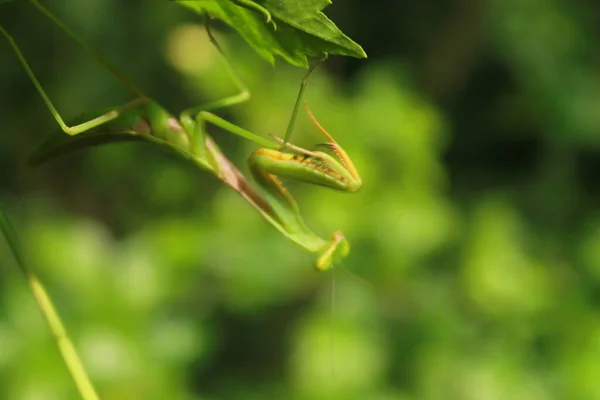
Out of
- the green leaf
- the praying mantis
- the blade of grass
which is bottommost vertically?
the blade of grass

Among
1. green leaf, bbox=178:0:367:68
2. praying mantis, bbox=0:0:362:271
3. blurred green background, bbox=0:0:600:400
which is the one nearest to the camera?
green leaf, bbox=178:0:367:68

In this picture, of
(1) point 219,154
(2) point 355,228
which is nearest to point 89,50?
(1) point 219,154

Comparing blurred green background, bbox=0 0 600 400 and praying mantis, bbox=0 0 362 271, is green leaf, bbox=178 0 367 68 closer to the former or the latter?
praying mantis, bbox=0 0 362 271

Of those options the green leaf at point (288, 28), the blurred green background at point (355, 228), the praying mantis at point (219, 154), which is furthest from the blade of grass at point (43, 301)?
the blurred green background at point (355, 228)

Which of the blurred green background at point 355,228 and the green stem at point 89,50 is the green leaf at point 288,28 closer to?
the green stem at point 89,50

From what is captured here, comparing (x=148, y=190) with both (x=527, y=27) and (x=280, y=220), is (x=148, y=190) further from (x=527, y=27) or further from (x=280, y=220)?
(x=280, y=220)

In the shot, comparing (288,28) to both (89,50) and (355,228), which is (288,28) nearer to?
(89,50)

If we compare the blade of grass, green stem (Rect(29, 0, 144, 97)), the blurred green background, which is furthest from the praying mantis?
the blurred green background
